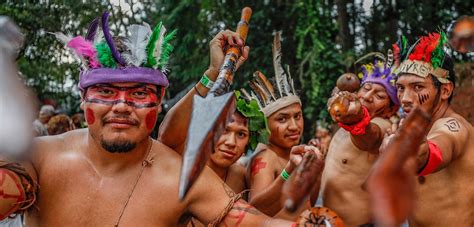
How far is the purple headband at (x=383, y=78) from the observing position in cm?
493

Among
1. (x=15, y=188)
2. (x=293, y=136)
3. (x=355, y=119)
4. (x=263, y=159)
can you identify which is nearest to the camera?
(x=15, y=188)

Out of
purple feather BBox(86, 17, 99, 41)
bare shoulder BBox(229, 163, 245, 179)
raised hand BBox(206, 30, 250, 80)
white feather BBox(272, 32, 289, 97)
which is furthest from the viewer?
white feather BBox(272, 32, 289, 97)

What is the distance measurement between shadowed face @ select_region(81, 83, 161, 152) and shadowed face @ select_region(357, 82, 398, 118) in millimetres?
2266

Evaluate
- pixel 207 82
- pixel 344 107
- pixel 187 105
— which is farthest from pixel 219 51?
pixel 344 107

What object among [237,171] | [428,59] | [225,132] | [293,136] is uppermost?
[428,59]

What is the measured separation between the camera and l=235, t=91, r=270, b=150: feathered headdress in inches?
175

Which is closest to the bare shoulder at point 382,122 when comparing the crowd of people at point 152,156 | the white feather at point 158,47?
the crowd of people at point 152,156

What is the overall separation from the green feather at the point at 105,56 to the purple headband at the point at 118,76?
3cm

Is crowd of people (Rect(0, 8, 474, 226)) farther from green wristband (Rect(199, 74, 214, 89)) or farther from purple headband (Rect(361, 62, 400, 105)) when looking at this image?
purple headband (Rect(361, 62, 400, 105))

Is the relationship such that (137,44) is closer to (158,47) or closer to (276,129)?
(158,47)

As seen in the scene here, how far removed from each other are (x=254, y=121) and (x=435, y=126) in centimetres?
131

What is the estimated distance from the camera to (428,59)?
411 centimetres

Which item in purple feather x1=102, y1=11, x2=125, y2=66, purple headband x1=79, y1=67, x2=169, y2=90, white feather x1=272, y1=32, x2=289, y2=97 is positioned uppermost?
purple feather x1=102, y1=11, x2=125, y2=66

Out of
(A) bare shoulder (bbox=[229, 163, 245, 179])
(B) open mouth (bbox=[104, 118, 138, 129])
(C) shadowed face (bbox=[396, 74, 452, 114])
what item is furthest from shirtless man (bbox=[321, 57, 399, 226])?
(B) open mouth (bbox=[104, 118, 138, 129])
